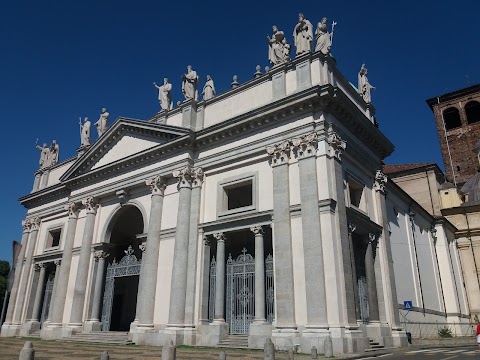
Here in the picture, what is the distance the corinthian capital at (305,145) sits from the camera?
53.6ft

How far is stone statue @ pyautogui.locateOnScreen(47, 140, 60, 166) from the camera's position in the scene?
31.5 meters

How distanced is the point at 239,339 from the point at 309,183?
22.7ft

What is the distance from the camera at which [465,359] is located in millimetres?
11023

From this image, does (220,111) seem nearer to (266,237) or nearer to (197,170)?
(197,170)

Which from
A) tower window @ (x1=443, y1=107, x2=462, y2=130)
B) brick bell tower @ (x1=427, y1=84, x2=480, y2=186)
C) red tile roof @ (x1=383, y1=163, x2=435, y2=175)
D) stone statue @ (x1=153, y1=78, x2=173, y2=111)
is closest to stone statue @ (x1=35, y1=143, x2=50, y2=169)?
stone statue @ (x1=153, y1=78, x2=173, y2=111)

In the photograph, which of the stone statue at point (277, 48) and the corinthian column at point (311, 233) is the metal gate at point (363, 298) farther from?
the stone statue at point (277, 48)

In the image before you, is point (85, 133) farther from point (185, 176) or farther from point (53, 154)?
point (185, 176)

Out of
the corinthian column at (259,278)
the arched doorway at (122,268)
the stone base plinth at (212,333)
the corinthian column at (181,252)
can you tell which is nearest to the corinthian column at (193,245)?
the corinthian column at (181,252)

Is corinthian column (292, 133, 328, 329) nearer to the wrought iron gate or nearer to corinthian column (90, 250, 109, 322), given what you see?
the wrought iron gate

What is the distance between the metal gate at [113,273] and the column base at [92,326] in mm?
497

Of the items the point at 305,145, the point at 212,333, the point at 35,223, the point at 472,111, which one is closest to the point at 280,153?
the point at 305,145

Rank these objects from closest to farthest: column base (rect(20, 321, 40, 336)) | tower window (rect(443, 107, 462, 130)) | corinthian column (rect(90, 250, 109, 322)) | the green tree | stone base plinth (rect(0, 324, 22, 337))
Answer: corinthian column (rect(90, 250, 109, 322))
column base (rect(20, 321, 40, 336))
stone base plinth (rect(0, 324, 22, 337))
the green tree
tower window (rect(443, 107, 462, 130))

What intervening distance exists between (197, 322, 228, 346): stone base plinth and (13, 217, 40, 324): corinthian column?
16163 mm

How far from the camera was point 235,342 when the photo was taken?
16094 millimetres
